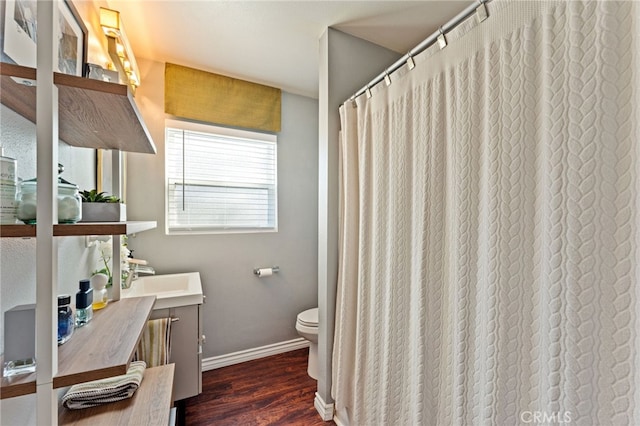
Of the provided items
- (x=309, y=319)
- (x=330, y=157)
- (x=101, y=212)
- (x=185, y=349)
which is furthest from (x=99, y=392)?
(x=330, y=157)

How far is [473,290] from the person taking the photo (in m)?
0.89

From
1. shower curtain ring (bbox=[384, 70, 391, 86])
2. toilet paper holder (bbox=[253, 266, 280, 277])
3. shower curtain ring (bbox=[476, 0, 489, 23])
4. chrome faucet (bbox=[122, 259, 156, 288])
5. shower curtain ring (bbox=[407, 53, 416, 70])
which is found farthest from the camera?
toilet paper holder (bbox=[253, 266, 280, 277])

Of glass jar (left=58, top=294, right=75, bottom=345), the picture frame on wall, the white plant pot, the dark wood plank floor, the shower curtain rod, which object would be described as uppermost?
the shower curtain rod

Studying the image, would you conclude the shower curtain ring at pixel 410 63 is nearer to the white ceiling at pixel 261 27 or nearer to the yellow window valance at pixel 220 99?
the white ceiling at pixel 261 27

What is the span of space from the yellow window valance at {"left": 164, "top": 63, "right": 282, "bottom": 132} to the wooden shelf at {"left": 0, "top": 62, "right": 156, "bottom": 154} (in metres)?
1.15

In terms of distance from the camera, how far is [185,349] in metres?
1.63

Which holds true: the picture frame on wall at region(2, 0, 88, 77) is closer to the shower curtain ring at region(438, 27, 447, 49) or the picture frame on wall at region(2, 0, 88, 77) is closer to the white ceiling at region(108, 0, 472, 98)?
the white ceiling at region(108, 0, 472, 98)

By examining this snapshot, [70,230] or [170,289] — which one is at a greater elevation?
[70,230]

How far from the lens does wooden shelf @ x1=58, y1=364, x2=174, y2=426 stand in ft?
3.17

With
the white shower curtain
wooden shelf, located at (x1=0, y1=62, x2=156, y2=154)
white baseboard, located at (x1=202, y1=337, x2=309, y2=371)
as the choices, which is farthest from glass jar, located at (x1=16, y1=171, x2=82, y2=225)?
white baseboard, located at (x1=202, y1=337, x2=309, y2=371)

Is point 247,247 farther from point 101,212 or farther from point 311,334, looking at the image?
point 101,212

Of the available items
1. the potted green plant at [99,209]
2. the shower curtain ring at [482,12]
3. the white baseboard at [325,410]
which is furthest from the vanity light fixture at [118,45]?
the white baseboard at [325,410]

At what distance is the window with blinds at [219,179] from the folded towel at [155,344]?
2.65 ft

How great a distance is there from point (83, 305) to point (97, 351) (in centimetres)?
29
